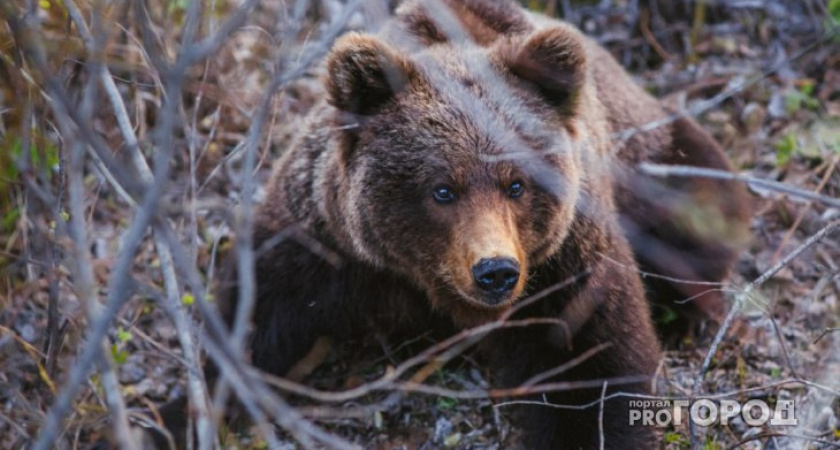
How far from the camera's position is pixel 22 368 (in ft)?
18.7

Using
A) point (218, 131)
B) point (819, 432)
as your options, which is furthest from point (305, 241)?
point (819, 432)

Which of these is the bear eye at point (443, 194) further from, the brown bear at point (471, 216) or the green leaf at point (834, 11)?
the green leaf at point (834, 11)

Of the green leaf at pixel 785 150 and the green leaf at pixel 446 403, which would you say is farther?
the green leaf at pixel 785 150

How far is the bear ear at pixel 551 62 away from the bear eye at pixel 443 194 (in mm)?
760

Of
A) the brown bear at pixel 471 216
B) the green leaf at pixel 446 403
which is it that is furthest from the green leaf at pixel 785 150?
the green leaf at pixel 446 403

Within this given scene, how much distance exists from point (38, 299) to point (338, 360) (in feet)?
6.76

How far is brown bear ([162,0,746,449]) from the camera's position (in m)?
4.51

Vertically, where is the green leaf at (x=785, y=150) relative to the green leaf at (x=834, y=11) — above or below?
below

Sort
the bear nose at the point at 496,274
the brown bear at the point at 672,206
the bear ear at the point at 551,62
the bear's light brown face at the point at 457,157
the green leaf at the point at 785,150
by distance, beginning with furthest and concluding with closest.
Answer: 1. the green leaf at the point at 785,150
2. the brown bear at the point at 672,206
3. the bear ear at the point at 551,62
4. the bear's light brown face at the point at 457,157
5. the bear nose at the point at 496,274

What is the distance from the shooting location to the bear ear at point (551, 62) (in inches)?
185

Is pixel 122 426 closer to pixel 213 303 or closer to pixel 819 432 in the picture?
pixel 213 303

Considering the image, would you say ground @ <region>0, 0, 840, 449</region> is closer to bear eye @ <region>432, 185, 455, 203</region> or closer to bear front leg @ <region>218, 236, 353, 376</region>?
bear front leg @ <region>218, 236, 353, 376</region>

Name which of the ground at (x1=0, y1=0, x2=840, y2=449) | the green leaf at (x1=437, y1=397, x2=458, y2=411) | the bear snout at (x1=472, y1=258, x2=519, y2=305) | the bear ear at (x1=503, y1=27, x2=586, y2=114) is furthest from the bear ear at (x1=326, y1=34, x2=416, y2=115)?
the green leaf at (x1=437, y1=397, x2=458, y2=411)

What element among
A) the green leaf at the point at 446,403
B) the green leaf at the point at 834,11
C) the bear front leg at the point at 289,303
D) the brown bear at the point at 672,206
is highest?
the green leaf at the point at 834,11
